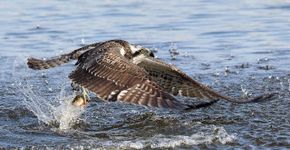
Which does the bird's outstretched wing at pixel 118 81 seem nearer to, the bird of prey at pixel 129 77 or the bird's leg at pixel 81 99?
the bird of prey at pixel 129 77

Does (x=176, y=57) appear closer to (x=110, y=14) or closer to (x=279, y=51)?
(x=279, y=51)

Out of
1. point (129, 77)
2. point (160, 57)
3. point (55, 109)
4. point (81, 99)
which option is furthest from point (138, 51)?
point (160, 57)

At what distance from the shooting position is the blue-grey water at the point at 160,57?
7.59 metres

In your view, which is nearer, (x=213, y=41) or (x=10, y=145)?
(x=10, y=145)

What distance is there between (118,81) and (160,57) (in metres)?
4.32

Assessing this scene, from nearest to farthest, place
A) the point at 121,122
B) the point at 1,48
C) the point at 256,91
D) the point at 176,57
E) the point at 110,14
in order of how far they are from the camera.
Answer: the point at 121,122 < the point at 256,91 < the point at 176,57 < the point at 1,48 < the point at 110,14

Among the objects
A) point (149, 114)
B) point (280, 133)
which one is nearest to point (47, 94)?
point (149, 114)

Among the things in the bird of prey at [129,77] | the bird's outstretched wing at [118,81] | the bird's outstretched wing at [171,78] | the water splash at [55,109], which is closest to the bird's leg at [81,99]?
the bird of prey at [129,77]

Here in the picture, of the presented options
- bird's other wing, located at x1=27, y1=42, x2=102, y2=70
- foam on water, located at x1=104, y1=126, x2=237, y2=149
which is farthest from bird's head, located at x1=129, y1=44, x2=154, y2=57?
foam on water, located at x1=104, y1=126, x2=237, y2=149

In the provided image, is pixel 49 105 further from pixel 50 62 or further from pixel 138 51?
pixel 138 51

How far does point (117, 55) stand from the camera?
24.5ft

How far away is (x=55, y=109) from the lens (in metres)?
8.52

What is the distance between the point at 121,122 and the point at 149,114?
419 millimetres

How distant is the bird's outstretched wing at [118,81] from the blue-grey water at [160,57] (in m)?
0.63
